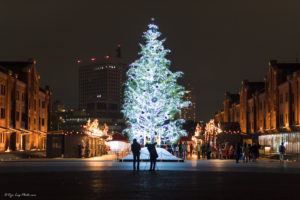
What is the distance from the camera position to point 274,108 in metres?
81.6

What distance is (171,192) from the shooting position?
52.1 feet

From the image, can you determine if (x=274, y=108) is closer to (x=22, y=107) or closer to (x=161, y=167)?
(x=22, y=107)

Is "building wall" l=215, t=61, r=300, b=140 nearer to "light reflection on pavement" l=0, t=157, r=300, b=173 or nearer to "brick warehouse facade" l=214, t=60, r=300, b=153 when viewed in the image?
"brick warehouse facade" l=214, t=60, r=300, b=153

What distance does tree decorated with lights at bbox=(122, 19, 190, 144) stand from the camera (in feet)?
163

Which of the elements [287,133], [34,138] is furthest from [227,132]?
[34,138]

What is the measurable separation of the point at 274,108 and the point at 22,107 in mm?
37362

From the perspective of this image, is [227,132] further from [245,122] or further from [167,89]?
[245,122]

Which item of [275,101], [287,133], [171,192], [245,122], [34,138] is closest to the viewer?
[171,192]

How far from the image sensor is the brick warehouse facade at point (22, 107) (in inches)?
2704

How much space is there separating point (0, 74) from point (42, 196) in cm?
5392

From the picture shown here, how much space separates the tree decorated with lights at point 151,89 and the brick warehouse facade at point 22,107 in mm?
20021

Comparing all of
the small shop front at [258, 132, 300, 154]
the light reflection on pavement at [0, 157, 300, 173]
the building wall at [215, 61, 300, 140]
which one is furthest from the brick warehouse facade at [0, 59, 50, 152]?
the building wall at [215, 61, 300, 140]

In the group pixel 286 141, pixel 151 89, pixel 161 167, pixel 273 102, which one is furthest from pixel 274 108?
pixel 161 167

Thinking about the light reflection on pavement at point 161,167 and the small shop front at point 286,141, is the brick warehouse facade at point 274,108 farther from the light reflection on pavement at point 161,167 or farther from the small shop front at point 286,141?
the light reflection on pavement at point 161,167
